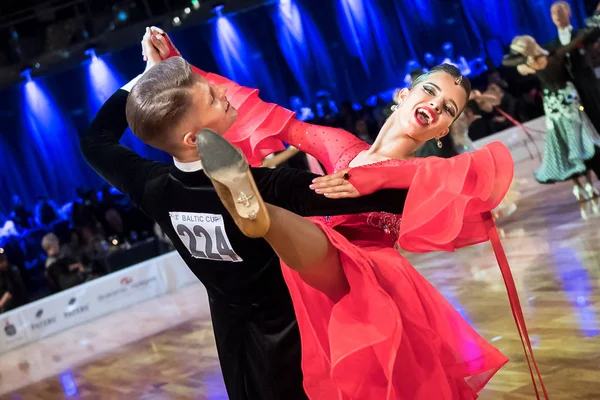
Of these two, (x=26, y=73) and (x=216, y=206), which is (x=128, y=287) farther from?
(x=216, y=206)

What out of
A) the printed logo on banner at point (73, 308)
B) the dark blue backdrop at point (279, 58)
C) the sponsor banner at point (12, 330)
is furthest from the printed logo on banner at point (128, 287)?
the dark blue backdrop at point (279, 58)

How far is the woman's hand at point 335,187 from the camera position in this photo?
1.56 m

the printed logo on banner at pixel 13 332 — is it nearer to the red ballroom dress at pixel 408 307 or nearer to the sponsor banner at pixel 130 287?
the sponsor banner at pixel 130 287

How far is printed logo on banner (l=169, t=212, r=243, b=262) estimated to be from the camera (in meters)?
1.63

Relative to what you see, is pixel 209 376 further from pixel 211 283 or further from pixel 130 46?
pixel 130 46

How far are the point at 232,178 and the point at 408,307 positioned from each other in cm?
70

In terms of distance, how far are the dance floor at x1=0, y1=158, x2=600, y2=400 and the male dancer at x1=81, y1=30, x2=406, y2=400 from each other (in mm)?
1305

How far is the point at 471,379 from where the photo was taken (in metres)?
1.92

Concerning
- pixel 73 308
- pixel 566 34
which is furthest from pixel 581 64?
pixel 73 308

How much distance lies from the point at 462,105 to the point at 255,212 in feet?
3.44

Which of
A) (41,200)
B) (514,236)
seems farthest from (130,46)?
(514,236)

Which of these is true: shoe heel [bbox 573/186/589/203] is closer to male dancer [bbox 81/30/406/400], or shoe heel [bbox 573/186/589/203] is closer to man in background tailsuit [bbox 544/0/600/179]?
man in background tailsuit [bbox 544/0/600/179]

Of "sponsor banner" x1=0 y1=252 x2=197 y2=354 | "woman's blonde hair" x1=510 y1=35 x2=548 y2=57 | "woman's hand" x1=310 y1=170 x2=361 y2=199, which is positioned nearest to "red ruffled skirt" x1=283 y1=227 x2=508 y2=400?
"woman's hand" x1=310 y1=170 x2=361 y2=199

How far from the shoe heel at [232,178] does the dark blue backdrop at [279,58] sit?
357 inches
